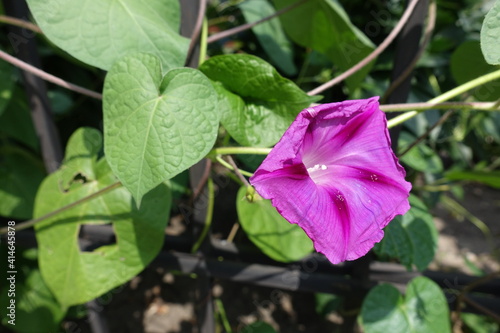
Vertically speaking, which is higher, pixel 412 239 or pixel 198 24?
pixel 198 24

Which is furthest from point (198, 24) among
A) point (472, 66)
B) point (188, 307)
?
point (188, 307)

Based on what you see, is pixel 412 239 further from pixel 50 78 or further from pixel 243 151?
pixel 50 78

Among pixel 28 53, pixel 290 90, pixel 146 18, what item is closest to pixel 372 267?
pixel 290 90

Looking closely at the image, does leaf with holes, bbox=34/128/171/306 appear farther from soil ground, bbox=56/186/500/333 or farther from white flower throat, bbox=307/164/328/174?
soil ground, bbox=56/186/500/333

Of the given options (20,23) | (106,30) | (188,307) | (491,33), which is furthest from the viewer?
(188,307)

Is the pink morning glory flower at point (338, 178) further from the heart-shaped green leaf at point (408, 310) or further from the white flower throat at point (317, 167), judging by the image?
the heart-shaped green leaf at point (408, 310)

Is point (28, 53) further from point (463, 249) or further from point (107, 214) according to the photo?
point (463, 249)

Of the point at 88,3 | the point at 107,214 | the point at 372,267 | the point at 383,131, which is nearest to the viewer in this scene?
the point at 383,131
